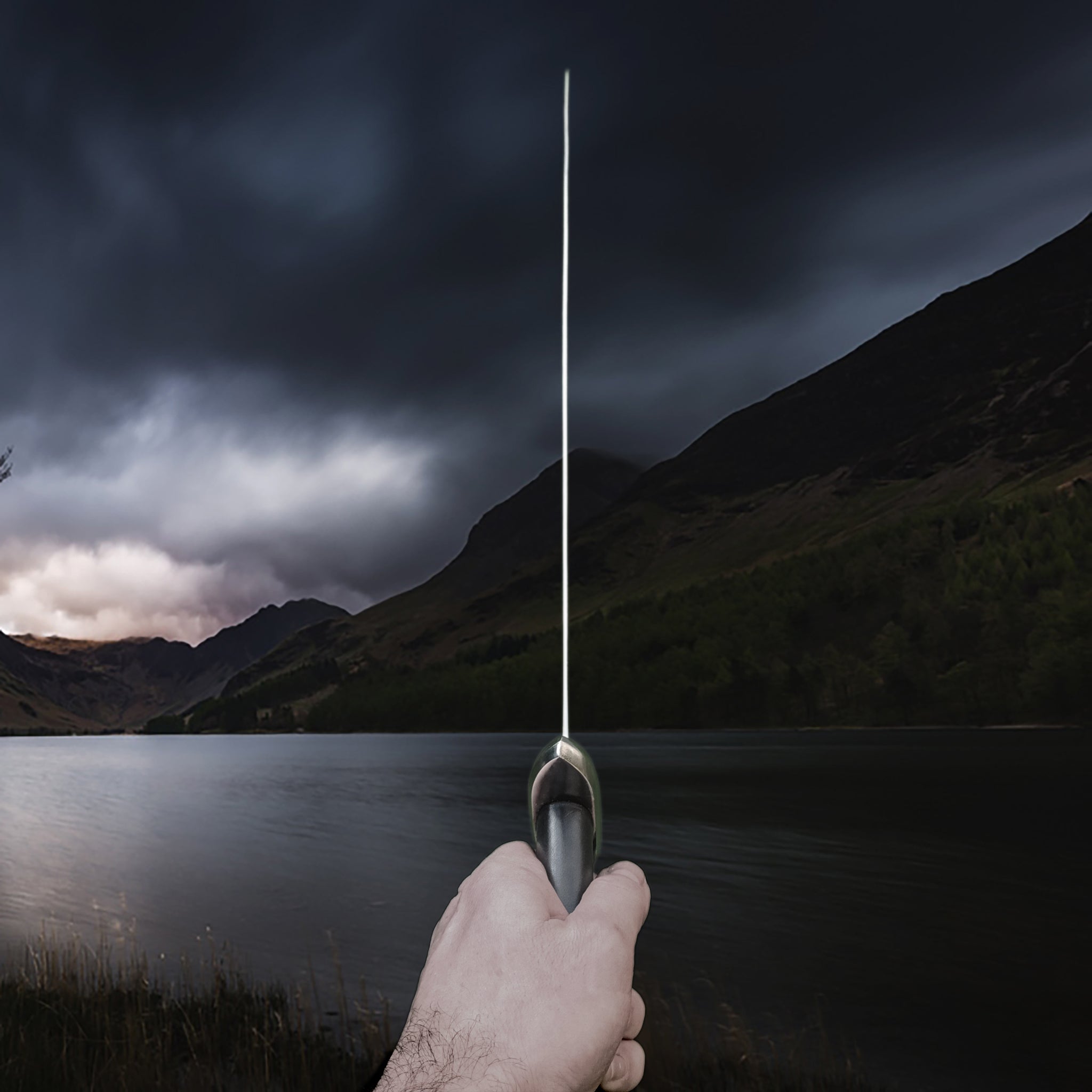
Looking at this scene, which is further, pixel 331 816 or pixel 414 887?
pixel 331 816

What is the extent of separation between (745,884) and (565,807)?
44.8 metres

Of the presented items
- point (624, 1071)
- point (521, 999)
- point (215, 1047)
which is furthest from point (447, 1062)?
point (215, 1047)

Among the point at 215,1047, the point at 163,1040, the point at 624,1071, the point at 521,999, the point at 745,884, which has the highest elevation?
the point at 521,999

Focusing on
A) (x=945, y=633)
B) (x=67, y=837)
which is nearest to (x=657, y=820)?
(x=67, y=837)

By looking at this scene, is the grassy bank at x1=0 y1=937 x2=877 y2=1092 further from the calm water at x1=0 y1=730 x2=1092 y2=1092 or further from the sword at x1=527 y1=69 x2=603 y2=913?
the sword at x1=527 y1=69 x2=603 y2=913

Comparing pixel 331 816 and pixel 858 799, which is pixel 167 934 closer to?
pixel 331 816

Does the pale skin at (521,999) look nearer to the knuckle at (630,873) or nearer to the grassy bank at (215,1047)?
the knuckle at (630,873)

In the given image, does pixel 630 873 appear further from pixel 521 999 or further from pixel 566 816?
pixel 521 999

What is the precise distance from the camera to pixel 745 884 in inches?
1697

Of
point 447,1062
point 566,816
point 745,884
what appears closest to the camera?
point 447,1062

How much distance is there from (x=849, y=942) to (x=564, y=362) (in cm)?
3523

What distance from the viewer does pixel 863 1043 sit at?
2097 centimetres

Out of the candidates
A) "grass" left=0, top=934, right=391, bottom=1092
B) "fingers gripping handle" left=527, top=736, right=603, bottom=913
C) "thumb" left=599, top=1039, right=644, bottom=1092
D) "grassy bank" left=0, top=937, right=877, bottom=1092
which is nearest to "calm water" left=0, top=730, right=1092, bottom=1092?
"grassy bank" left=0, top=937, right=877, bottom=1092

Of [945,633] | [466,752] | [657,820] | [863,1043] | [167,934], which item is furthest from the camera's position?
[945,633]
